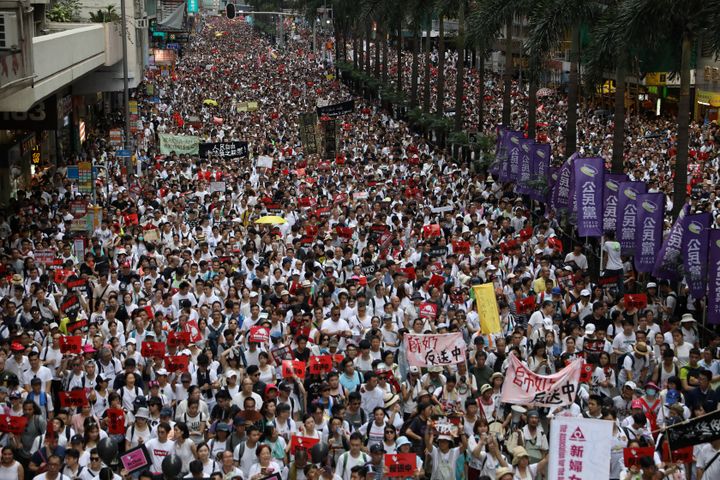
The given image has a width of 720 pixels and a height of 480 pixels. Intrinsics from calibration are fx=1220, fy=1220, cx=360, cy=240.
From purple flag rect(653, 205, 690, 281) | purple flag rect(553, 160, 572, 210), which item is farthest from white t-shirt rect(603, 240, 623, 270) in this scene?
purple flag rect(553, 160, 572, 210)

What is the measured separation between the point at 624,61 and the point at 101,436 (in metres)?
16.6

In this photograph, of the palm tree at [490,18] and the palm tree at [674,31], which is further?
the palm tree at [490,18]

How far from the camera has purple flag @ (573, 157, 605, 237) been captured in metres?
21.4

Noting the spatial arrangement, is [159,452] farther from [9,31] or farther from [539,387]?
[9,31]

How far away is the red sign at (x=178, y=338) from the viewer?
45.7 feet

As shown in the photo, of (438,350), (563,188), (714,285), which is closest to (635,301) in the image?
(714,285)

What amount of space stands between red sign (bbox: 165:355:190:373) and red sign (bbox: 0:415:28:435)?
1.92 m

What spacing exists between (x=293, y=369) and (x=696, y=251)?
7319 millimetres

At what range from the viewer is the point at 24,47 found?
2044cm

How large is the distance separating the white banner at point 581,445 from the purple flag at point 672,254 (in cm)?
856

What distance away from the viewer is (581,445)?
10.0 metres

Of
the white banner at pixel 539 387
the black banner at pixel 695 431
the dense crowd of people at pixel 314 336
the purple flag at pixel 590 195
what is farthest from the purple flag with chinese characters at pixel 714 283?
the black banner at pixel 695 431

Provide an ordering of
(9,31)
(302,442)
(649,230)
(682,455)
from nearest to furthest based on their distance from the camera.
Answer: (682,455) < (302,442) < (9,31) < (649,230)

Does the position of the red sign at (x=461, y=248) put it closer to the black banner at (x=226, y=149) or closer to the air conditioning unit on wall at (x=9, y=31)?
the air conditioning unit on wall at (x=9, y=31)
